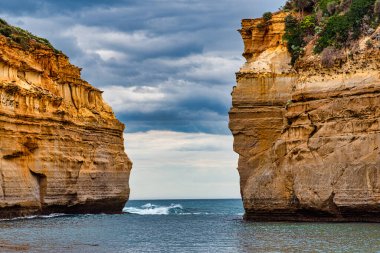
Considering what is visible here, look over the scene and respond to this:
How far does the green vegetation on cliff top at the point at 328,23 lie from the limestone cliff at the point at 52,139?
17.8 meters

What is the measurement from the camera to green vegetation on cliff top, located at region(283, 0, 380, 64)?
41812 millimetres

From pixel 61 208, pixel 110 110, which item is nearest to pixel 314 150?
pixel 61 208

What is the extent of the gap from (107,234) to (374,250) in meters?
15.5

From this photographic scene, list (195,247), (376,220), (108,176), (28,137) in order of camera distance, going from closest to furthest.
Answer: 1. (195,247)
2. (376,220)
3. (28,137)
4. (108,176)

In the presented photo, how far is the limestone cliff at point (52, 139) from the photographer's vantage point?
48125 mm

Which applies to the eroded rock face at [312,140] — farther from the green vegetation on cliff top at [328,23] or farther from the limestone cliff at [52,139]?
the limestone cliff at [52,139]

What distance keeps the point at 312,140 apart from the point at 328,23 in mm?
8278

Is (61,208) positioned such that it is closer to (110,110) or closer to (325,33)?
(110,110)

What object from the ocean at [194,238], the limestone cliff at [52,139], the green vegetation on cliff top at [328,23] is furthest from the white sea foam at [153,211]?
the ocean at [194,238]

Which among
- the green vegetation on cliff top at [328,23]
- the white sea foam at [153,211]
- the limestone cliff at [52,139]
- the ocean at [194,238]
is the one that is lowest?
the ocean at [194,238]

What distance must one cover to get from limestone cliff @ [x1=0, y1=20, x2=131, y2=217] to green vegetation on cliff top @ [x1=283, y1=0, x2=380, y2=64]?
17.8 m

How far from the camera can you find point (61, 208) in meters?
56.0

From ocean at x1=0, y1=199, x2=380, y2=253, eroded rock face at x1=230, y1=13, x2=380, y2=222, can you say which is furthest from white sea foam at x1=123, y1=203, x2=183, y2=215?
ocean at x1=0, y1=199, x2=380, y2=253

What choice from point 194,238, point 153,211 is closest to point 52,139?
point 194,238
